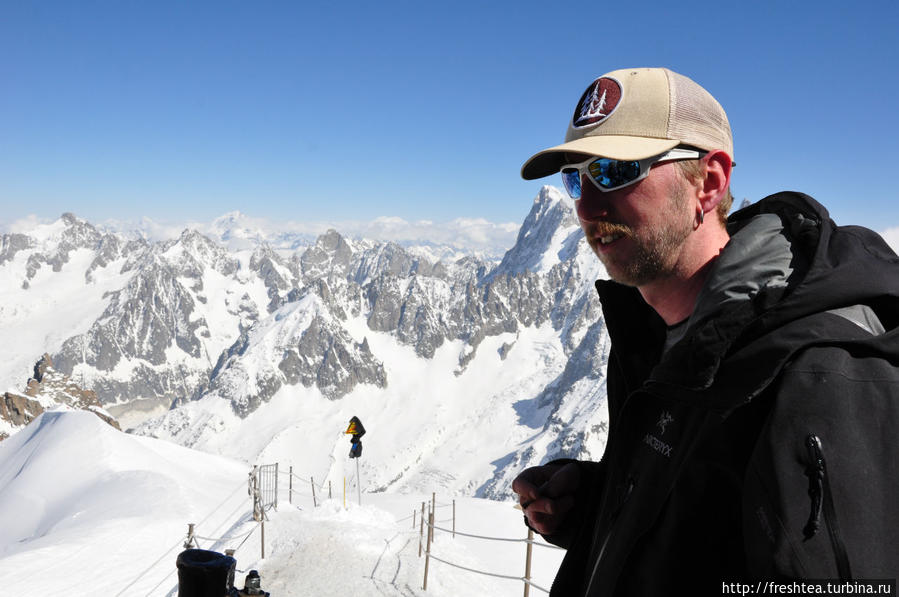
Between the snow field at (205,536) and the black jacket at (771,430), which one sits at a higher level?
the black jacket at (771,430)

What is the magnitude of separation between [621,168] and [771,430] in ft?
4.35

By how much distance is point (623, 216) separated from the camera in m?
2.38

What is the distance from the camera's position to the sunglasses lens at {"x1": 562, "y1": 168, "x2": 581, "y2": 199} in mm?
2688

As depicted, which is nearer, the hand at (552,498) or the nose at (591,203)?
the nose at (591,203)

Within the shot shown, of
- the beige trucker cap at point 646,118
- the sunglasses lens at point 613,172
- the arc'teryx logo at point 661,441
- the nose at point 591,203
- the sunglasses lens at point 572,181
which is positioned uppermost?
the beige trucker cap at point 646,118

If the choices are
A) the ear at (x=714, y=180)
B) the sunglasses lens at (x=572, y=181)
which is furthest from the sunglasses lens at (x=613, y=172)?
the ear at (x=714, y=180)

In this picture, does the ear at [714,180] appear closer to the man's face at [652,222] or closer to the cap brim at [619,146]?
the man's face at [652,222]

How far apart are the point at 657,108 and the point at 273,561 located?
15.5 metres

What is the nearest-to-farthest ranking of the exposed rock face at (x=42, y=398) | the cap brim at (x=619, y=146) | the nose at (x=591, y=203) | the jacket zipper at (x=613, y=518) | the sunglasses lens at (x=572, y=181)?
the jacket zipper at (x=613, y=518), the cap brim at (x=619, y=146), the nose at (x=591, y=203), the sunglasses lens at (x=572, y=181), the exposed rock face at (x=42, y=398)

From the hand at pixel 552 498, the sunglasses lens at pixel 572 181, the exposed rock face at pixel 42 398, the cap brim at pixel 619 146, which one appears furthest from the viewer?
the exposed rock face at pixel 42 398

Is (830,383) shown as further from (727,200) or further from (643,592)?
(727,200)

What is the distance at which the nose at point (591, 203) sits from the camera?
2.43 meters

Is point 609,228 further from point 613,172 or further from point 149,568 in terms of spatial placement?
point 149,568

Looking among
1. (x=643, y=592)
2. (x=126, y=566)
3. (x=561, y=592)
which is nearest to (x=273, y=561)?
(x=126, y=566)
